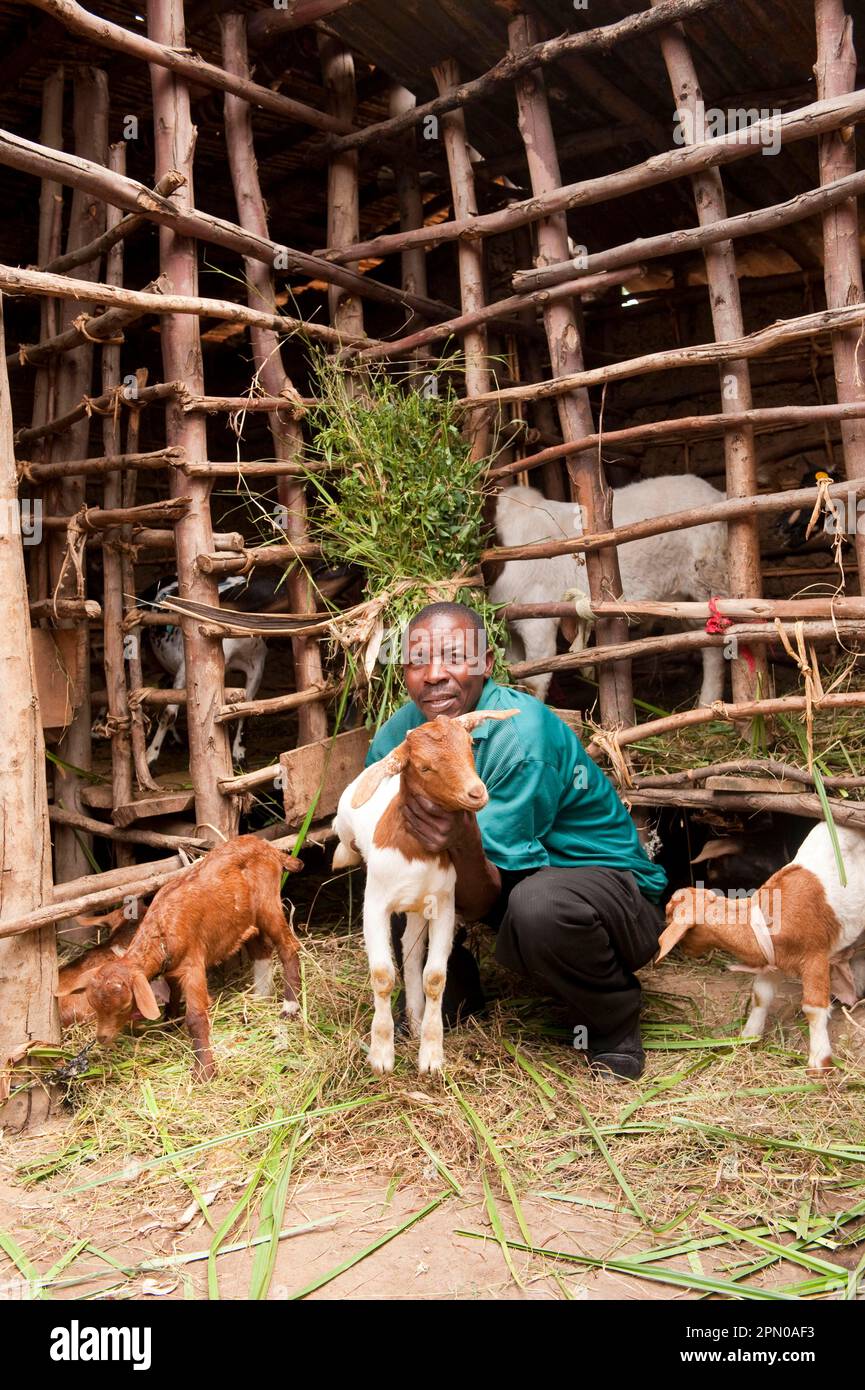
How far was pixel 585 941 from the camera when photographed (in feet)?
11.3

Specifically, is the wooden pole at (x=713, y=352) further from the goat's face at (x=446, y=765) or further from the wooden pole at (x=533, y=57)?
the goat's face at (x=446, y=765)

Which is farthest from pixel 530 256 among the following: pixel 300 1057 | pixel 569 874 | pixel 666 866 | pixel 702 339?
pixel 300 1057

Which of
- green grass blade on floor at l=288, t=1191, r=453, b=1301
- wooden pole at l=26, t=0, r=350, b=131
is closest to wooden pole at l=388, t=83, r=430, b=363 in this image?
wooden pole at l=26, t=0, r=350, b=131

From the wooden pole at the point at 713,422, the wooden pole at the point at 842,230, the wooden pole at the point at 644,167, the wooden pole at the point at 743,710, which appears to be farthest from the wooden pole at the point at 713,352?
the wooden pole at the point at 743,710

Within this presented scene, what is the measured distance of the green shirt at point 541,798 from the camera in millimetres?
3521

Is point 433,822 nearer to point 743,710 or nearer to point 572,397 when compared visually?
point 743,710

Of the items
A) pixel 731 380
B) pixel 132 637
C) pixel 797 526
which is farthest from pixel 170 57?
pixel 797 526

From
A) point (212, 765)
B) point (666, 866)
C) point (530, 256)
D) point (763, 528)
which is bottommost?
point (666, 866)

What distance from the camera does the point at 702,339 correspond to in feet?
26.0

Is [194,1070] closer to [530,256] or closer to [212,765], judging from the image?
[212,765]

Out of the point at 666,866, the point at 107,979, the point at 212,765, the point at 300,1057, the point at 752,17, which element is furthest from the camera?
the point at 666,866

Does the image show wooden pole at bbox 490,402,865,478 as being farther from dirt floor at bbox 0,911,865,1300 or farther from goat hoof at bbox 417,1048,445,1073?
goat hoof at bbox 417,1048,445,1073

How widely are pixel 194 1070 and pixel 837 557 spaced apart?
283 cm

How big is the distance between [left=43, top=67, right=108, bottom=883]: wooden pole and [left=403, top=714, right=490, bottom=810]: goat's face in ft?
8.31
